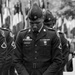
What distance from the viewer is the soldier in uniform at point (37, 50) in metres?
6.24

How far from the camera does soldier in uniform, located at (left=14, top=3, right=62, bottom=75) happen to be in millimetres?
6238

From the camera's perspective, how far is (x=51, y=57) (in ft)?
20.8

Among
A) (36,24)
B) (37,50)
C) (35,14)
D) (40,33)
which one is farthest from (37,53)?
(35,14)

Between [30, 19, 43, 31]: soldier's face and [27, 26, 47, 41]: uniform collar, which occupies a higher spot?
[30, 19, 43, 31]: soldier's face

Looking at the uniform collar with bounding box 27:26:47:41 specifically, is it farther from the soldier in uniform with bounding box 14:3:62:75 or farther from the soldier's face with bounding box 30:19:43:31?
the soldier's face with bounding box 30:19:43:31

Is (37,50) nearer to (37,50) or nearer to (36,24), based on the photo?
(37,50)

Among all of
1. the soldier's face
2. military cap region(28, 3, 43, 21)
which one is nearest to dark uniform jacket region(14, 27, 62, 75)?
the soldier's face

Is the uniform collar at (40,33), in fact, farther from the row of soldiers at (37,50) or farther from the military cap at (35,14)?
the military cap at (35,14)

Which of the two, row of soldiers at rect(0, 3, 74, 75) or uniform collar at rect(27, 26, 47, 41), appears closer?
row of soldiers at rect(0, 3, 74, 75)

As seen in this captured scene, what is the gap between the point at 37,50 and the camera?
20.8 ft

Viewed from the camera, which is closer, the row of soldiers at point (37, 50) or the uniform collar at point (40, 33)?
the row of soldiers at point (37, 50)

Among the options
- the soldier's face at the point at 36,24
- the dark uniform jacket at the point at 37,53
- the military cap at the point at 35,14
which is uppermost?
the military cap at the point at 35,14

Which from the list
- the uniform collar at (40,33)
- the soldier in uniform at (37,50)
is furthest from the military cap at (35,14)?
the uniform collar at (40,33)

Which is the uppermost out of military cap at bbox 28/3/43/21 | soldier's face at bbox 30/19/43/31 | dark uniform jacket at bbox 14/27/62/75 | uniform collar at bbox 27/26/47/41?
military cap at bbox 28/3/43/21
